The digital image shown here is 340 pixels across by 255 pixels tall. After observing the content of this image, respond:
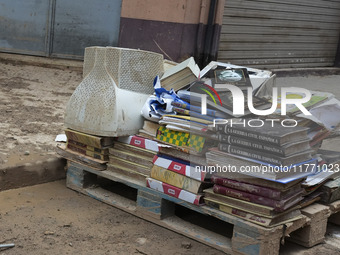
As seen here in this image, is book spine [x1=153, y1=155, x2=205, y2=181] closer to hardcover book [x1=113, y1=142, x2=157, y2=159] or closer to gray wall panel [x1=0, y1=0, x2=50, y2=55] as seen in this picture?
hardcover book [x1=113, y1=142, x2=157, y2=159]

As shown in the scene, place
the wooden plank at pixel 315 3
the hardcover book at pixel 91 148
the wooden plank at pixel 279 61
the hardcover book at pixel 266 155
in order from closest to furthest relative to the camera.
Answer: the hardcover book at pixel 266 155, the hardcover book at pixel 91 148, the wooden plank at pixel 279 61, the wooden plank at pixel 315 3

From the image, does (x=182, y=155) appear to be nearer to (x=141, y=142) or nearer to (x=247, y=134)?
(x=141, y=142)

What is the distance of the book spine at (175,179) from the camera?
3.51 m

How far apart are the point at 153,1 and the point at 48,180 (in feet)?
14.8

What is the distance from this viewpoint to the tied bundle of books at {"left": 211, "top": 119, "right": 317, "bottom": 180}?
3.12 m

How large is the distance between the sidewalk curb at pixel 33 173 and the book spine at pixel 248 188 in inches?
64.3

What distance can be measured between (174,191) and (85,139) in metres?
0.89

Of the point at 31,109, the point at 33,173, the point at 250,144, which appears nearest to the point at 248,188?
the point at 250,144

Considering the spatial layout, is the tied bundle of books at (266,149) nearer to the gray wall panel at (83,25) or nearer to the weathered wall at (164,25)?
the weathered wall at (164,25)

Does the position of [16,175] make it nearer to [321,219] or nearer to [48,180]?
[48,180]

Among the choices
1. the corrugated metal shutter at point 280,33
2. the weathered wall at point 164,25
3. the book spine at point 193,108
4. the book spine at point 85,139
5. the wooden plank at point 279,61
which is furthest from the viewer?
the wooden plank at point 279,61

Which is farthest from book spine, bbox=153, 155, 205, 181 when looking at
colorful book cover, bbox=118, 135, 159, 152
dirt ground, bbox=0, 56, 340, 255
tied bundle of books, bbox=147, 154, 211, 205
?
dirt ground, bbox=0, 56, 340, 255

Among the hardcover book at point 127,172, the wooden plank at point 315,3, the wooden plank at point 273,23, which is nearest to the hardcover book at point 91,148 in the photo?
the hardcover book at point 127,172

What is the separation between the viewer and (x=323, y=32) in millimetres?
11898
